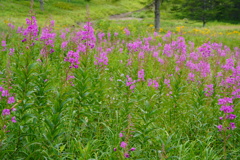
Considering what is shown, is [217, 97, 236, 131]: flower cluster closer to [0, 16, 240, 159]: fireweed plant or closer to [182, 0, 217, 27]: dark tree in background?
[0, 16, 240, 159]: fireweed plant

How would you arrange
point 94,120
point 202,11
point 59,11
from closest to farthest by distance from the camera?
1. point 94,120
2. point 202,11
3. point 59,11

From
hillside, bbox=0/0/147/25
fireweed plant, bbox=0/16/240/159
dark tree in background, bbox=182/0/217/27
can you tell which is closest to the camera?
fireweed plant, bbox=0/16/240/159

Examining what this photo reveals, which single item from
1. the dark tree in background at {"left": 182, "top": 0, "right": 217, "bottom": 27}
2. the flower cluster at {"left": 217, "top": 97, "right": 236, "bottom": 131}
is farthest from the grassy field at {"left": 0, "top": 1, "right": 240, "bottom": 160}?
the dark tree in background at {"left": 182, "top": 0, "right": 217, "bottom": 27}

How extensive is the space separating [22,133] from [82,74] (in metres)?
1.22

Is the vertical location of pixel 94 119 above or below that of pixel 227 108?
below

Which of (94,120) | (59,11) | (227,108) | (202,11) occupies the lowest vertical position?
(94,120)

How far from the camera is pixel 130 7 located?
2200 inches

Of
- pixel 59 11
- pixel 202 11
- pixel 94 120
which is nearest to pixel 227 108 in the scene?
pixel 94 120

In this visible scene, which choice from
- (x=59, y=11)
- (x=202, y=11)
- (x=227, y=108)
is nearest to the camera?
(x=227, y=108)

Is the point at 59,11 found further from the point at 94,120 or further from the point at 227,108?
the point at 227,108

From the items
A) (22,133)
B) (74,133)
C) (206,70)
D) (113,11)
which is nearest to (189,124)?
(206,70)

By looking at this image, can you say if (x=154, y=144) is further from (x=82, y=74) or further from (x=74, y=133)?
(x=82, y=74)

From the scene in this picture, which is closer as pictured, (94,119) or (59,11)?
(94,119)

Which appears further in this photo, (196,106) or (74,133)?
(196,106)
